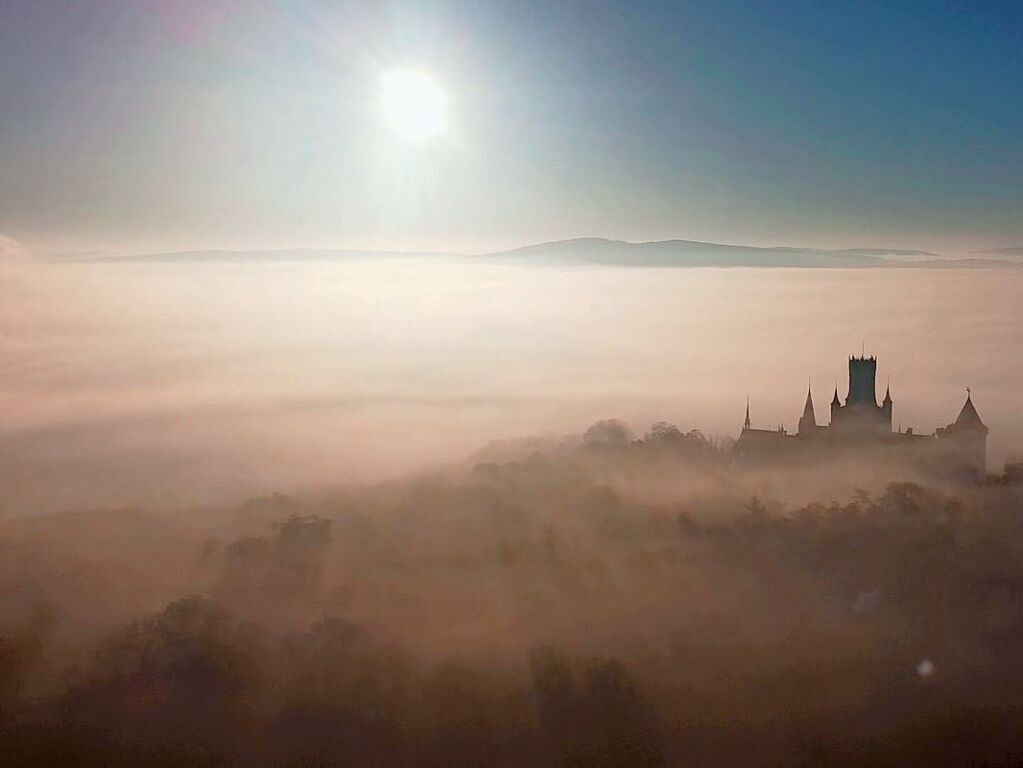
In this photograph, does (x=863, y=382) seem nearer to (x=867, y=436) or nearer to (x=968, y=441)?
(x=867, y=436)

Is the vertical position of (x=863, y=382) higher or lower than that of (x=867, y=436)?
higher

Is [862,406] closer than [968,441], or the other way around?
[968,441]

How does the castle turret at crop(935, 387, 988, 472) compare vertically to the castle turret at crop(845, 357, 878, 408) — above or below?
below

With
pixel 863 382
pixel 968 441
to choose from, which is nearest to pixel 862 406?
pixel 863 382

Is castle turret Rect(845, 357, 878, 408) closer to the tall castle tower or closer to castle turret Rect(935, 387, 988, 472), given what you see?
the tall castle tower

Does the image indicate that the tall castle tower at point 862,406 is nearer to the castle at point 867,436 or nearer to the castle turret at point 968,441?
the castle at point 867,436

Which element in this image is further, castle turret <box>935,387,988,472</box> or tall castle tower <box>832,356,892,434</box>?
tall castle tower <box>832,356,892,434</box>

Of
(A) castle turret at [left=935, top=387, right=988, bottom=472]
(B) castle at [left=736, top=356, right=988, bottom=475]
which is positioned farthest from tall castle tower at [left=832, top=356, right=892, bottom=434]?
(A) castle turret at [left=935, top=387, right=988, bottom=472]

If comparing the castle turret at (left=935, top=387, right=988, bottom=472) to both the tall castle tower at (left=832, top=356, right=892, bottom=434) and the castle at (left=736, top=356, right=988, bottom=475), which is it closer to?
the castle at (left=736, top=356, right=988, bottom=475)
